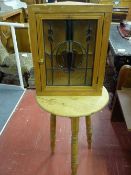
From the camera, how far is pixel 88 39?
2.79 feet

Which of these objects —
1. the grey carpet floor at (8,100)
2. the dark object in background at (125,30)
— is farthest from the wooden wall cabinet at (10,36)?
the dark object in background at (125,30)

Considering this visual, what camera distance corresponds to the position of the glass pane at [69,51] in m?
0.81

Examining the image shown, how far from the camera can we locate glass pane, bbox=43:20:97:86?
0.81 metres

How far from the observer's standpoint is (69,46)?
87 cm

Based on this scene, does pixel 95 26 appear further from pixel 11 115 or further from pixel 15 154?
pixel 11 115

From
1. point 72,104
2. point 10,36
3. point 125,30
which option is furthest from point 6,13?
point 72,104

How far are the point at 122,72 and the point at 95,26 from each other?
2.44 feet

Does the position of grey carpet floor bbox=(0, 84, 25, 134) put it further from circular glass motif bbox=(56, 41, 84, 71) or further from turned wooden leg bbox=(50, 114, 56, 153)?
circular glass motif bbox=(56, 41, 84, 71)

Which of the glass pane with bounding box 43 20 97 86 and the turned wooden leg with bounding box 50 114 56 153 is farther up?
the glass pane with bounding box 43 20 97 86

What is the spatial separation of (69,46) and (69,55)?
0.05 metres

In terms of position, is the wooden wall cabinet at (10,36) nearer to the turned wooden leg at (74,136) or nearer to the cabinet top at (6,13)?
the cabinet top at (6,13)

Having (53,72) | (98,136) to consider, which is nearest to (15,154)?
(98,136)

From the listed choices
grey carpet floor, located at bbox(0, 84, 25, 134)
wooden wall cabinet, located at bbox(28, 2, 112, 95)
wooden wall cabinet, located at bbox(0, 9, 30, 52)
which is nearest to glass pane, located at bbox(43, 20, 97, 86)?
wooden wall cabinet, located at bbox(28, 2, 112, 95)

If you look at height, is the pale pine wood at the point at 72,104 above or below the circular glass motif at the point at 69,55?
below
